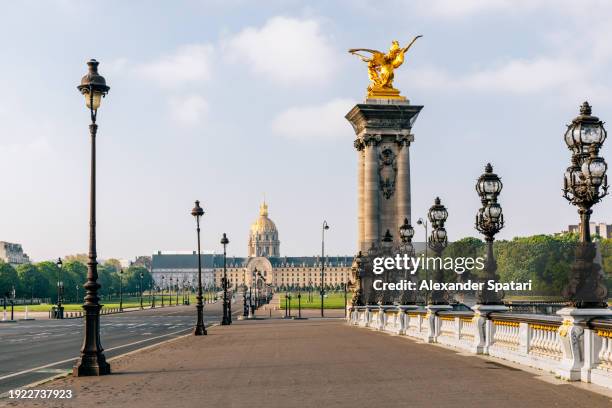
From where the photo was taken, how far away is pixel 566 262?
157m

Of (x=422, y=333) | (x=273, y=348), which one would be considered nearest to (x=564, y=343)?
(x=273, y=348)

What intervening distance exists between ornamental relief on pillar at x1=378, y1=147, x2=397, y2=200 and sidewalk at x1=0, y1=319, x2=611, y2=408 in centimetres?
4209

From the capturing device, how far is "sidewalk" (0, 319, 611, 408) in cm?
1648

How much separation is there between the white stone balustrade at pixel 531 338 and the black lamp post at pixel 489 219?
2.46 feet

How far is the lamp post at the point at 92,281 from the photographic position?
23391 millimetres

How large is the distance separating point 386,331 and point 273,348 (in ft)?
52.6

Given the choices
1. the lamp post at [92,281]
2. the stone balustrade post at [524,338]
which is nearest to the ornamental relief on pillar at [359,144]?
the lamp post at [92,281]

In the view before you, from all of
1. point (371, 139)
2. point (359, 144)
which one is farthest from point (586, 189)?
point (359, 144)

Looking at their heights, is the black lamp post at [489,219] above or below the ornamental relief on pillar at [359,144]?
below

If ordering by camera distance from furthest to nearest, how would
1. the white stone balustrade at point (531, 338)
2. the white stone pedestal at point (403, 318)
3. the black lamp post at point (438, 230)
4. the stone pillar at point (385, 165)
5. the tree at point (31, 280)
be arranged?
1. the tree at point (31, 280)
2. the stone pillar at point (385, 165)
3. the white stone pedestal at point (403, 318)
4. the black lamp post at point (438, 230)
5. the white stone balustrade at point (531, 338)

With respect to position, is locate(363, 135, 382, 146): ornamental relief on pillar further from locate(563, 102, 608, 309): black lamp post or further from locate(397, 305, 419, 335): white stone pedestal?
locate(563, 102, 608, 309): black lamp post

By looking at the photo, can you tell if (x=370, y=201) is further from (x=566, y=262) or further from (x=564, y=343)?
(x=566, y=262)

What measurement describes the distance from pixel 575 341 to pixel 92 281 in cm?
1289

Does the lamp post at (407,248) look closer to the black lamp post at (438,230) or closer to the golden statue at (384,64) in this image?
the black lamp post at (438,230)
